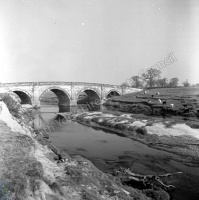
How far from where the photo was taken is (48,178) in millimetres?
7781

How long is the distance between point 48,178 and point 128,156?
357 inches

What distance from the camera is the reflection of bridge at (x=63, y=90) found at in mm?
49781

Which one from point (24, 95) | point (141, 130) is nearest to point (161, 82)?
point (24, 95)

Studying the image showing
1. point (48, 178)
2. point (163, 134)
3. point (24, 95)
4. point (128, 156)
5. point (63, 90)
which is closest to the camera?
point (48, 178)

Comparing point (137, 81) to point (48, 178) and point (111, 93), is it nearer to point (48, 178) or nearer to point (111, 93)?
point (111, 93)

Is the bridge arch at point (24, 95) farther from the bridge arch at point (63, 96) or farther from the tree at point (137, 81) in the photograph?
the tree at point (137, 81)

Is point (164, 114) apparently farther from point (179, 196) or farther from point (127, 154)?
point (179, 196)

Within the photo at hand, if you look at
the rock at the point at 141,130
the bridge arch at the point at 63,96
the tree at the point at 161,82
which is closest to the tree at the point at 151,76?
the tree at the point at 161,82

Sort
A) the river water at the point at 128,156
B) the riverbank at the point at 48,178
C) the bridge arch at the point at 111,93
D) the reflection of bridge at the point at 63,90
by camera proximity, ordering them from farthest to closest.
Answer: the bridge arch at the point at 111,93 → the reflection of bridge at the point at 63,90 → the river water at the point at 128,156 → the riverbank at the point at 48,178

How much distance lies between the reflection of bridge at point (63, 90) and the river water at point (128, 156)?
30720mm

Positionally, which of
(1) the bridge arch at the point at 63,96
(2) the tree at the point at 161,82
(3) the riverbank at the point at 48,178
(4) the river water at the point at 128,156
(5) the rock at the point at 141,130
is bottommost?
(4) the river water at the point at 128,156

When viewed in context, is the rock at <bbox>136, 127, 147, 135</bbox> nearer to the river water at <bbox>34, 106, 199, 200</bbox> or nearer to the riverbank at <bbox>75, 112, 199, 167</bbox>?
the riverbank at <bbox>75, 112, 199, 167</bbox>

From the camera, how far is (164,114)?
34.8 m

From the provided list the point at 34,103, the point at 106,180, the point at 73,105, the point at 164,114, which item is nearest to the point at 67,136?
the point at 106,180
